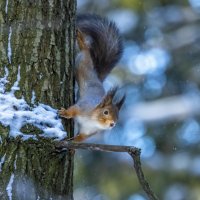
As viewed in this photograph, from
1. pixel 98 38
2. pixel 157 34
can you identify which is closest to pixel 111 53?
pixel 98 38

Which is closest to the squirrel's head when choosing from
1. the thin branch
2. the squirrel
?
the squirrel

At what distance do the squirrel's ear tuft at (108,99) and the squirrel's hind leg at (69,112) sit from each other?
0.49 feet

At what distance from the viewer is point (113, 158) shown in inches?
239

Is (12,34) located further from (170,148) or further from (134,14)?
(134,14)

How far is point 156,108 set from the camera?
620 centimetres

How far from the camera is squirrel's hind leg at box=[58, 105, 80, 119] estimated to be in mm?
2268

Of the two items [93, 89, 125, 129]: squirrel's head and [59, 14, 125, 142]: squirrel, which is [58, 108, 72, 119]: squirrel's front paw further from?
[93, 89, 125, 129]: squirrel's head

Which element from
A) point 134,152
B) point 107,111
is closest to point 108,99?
point 107,111

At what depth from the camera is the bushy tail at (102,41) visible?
2.70m

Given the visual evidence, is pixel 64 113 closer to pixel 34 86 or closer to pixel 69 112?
pixel 69 112

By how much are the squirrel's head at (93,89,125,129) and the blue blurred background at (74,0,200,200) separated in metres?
2.86

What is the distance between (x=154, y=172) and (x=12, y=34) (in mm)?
3866

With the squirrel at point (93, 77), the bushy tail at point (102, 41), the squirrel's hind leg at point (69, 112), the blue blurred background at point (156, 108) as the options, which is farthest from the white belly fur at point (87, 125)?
the blue blurred background at point (156, 108)

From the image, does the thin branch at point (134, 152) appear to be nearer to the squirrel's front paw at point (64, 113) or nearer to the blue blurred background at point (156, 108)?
the squirrel's front paw at point (64, 113)
